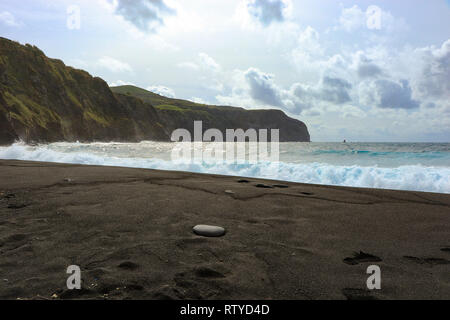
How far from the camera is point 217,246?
2.98m

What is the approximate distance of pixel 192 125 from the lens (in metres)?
107

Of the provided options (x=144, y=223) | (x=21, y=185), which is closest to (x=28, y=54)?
(x=21, y=185)

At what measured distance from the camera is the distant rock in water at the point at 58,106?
38725 millimetres

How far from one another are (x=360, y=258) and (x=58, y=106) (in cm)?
5711

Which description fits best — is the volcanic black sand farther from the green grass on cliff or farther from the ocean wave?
the green grass on cliff

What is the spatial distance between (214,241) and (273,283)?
99 cm

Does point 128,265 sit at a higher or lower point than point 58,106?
lower

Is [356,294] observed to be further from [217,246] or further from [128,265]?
[128,265]

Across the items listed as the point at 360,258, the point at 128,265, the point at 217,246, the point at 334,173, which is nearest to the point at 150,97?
the point at 334,173

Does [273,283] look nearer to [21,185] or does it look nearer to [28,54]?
[21,185]

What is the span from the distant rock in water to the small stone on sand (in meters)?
37.5

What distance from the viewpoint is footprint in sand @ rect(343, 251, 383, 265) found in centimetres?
277

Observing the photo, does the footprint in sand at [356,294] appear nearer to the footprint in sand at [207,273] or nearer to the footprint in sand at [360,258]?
the footprint in sand at [360,258]

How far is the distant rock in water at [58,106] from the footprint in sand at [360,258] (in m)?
39.0
